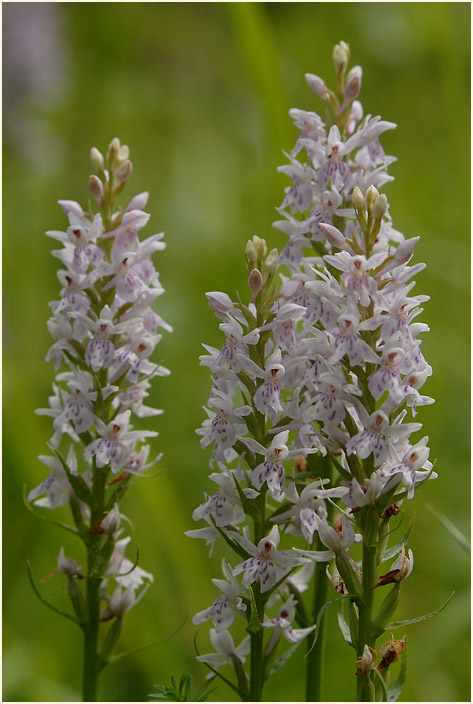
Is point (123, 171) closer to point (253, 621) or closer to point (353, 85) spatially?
point (353, 85)

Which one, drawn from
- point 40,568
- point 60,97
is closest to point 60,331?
point 40,568

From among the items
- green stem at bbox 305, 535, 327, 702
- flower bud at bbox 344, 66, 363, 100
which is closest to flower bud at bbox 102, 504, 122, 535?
green stem at bbox 305, 535, 327, 702

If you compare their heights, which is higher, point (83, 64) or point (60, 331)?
point (83, 64)

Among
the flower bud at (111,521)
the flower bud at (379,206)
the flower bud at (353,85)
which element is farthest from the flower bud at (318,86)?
the flower bud at (111,521)

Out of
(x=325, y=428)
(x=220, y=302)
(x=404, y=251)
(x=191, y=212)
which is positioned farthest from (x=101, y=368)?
(x=191, y=212)

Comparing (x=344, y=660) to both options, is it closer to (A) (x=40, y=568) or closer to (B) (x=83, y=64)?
(A) (x=40, y=568)

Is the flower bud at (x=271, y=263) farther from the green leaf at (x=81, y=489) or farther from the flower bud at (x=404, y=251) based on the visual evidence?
the green leaf at (x=81, y=489)
